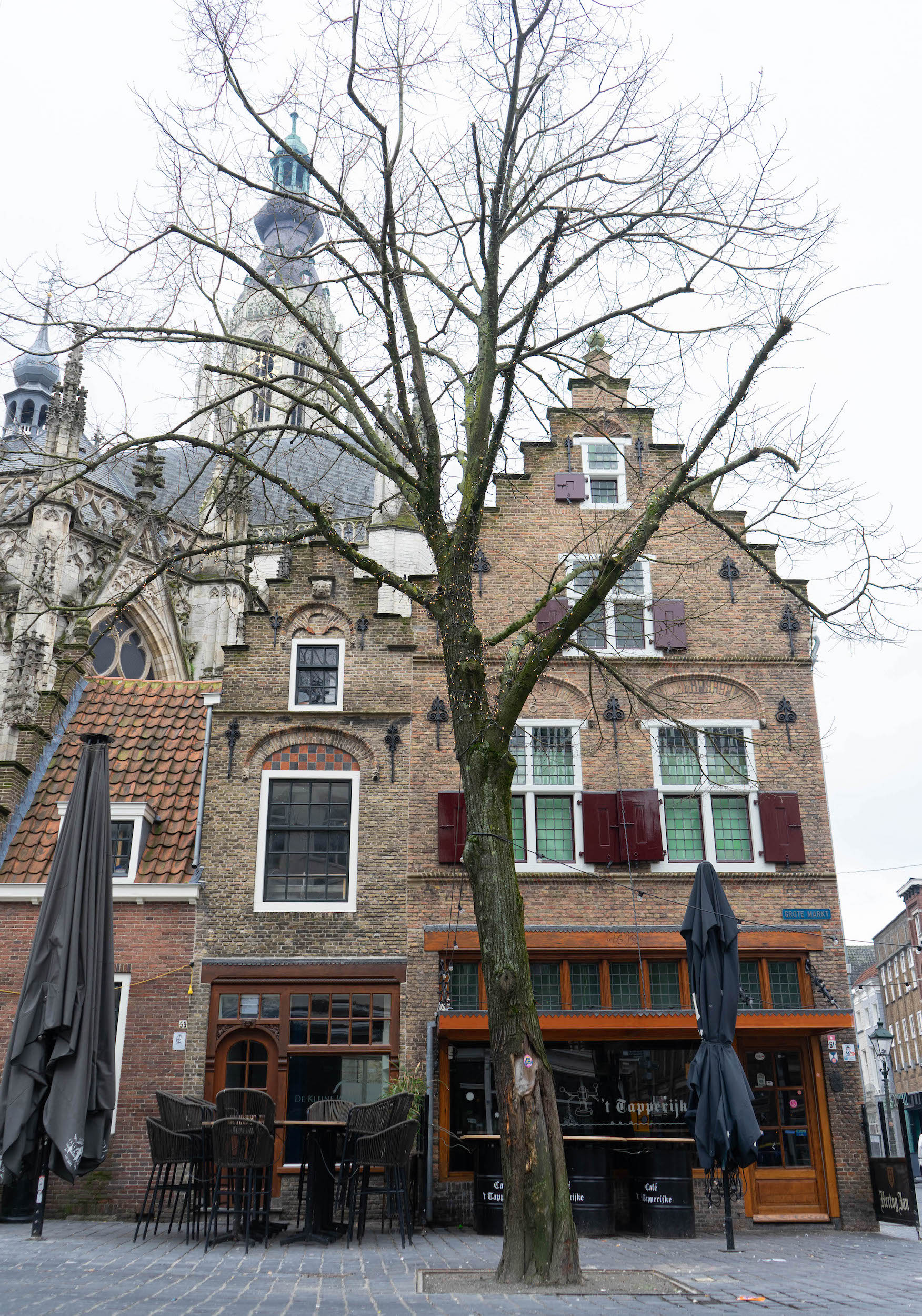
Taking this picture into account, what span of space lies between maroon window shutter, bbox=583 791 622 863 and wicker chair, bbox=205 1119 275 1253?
5765 mm

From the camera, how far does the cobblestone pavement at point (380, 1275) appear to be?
259 inches

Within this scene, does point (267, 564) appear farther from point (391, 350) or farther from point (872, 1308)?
point (872, 1308)

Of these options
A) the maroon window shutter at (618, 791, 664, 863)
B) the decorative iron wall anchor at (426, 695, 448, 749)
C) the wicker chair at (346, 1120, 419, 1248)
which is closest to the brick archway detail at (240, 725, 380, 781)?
the decorative iron wall anchor at (426, 695, 448, 749)

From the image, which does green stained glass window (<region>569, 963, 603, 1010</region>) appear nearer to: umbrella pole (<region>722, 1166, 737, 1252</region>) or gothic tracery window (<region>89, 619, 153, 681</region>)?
umbrella pole (<region>722, 1166, 737, 1252</region>)

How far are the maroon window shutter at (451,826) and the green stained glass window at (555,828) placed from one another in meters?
1.05

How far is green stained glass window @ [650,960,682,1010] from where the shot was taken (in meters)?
14.1

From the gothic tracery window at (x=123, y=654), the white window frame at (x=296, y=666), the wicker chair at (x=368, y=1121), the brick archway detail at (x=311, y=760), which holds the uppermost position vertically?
the gothic tracery window at (x=123, y=654)

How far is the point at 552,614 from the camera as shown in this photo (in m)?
15.8

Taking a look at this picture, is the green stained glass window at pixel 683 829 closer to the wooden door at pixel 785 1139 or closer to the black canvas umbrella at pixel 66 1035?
the wooden door at pixel 785 1139

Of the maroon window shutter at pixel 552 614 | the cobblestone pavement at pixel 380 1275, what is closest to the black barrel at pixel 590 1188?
the cobblestone pavement at pixel 380 1275

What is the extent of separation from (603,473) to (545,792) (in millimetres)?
5024

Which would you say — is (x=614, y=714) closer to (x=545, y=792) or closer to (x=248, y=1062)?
(x=545, y=792)

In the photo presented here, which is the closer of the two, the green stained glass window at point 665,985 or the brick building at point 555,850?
the brick building at point 555,850

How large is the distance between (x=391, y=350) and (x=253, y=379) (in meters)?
1.33
